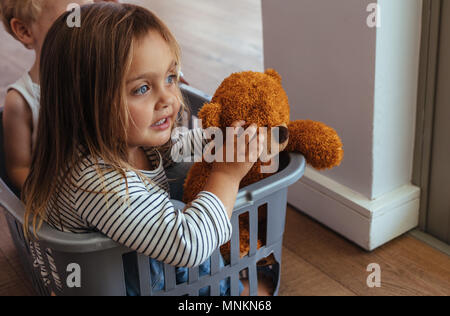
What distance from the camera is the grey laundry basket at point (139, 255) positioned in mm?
642

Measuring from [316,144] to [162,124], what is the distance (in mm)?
244

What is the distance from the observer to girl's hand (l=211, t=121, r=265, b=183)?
0.73m

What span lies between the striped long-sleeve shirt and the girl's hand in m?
0.05

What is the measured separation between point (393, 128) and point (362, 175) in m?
0.11

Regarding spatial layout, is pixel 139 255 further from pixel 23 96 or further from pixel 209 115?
pixel 23 96

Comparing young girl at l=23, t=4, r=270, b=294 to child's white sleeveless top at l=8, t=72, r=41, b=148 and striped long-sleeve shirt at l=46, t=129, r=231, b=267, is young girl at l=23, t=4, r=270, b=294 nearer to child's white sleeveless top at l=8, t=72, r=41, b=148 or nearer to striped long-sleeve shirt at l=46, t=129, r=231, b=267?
striped long-sleeve shirt at l=46, t=129, r=231, b=267

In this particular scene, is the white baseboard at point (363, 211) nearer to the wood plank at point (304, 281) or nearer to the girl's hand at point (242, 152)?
the wood plank at point (304, 281)

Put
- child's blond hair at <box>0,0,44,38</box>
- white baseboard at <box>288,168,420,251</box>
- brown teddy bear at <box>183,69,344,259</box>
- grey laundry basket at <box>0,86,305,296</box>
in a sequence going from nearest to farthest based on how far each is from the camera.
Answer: grey laundry basket at <box>0,86,305,296</box>
brown teddy bear at <box>183,69,344,259</box>
child's blond hair at <box>0,0,44,38</box>
white baseboard at <box>288,168,420,251</box>

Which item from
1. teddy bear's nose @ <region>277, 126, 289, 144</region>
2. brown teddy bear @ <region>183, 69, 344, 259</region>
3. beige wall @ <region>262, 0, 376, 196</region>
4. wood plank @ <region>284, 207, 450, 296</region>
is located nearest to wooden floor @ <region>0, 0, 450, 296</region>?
wood plank @ <region>284, 207, 450, 296</region>

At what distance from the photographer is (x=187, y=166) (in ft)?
3.12

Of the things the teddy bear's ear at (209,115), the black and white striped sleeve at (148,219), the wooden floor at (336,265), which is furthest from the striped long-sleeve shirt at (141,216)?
the wooden floor at (336,265)

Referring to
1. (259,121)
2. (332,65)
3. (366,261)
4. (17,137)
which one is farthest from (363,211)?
(17,137)

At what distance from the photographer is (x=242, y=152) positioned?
73 cm
